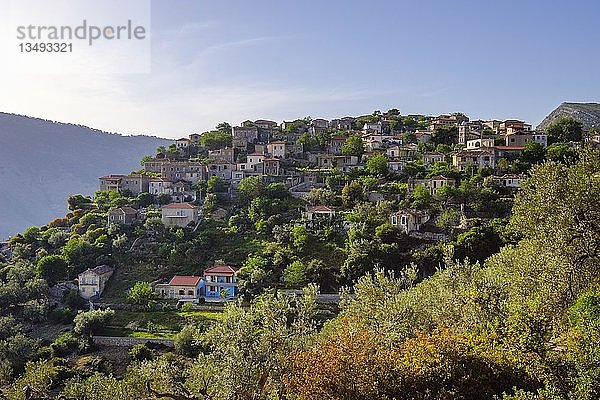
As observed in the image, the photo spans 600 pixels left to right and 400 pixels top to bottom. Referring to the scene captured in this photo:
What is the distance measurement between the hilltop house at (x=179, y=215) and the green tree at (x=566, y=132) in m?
40.6

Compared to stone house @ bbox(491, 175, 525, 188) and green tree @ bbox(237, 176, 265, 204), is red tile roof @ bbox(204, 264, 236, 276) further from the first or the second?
stone house @ bbox(491, 175, 525, 188)

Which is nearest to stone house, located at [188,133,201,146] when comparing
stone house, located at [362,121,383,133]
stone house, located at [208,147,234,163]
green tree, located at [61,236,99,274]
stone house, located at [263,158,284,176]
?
stone house, located at [208,147,234,163]

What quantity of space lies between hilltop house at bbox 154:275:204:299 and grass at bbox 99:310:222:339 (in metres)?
2.27

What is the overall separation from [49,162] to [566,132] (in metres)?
147

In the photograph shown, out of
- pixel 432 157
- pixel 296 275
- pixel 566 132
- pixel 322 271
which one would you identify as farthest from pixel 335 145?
pixel 296 275

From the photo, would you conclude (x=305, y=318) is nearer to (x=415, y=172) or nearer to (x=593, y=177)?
(x=593, y=177)

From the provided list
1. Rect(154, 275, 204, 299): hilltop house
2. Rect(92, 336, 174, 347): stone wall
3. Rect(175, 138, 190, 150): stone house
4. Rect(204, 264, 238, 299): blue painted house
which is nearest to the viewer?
Rect(92, 336, 174, 347): stone wall

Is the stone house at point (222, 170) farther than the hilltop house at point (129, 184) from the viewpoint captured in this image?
Yes

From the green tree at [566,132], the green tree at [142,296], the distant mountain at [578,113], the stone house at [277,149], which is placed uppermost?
the distant mountain at [578,113]

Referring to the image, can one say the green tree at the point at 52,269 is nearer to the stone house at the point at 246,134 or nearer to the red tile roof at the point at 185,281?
the red tile roof at the point at 185,281

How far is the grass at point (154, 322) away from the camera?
39094 mm

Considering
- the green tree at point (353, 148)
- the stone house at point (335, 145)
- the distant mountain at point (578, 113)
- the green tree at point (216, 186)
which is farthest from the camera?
the distant mountain at point (578, 113)

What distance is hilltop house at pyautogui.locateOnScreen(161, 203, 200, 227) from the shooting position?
5541cm

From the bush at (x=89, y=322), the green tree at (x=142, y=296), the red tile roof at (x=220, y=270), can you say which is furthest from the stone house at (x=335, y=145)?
the bush at (x=89, y=322)
